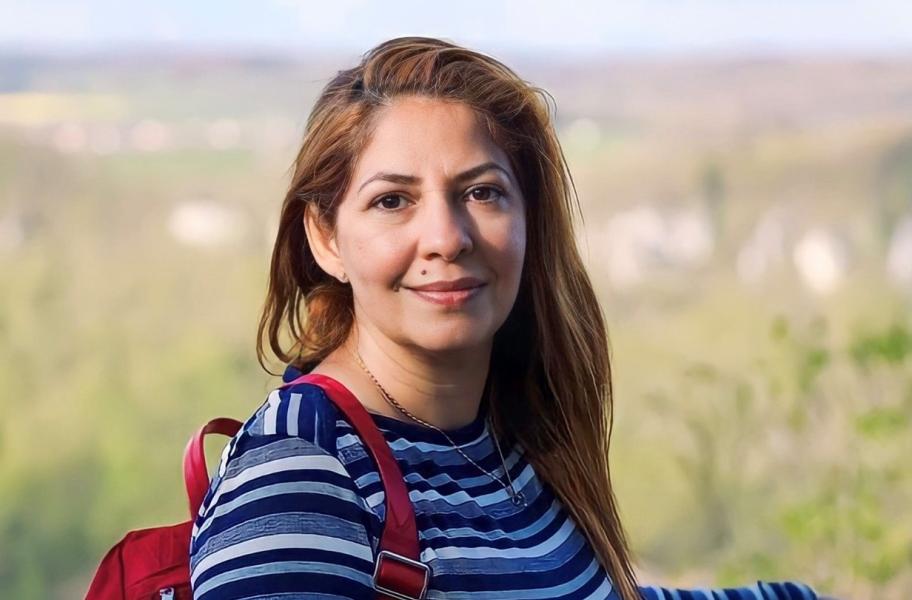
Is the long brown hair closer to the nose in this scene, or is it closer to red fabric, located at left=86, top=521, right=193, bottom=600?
the nose

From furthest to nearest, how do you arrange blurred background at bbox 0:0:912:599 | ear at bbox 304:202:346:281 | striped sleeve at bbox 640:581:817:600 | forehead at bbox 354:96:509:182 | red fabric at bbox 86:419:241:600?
blurred background at bbox 0:0:912:599 < striped sleeve at bbox 640:581:817:600 < ear at bbox 304:202:346:281 < forehead at bbox 354:96:509:182 < red fabric at bbox 86:419:241:600

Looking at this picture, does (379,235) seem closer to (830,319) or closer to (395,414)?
(395,414)

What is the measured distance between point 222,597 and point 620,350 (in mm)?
2427

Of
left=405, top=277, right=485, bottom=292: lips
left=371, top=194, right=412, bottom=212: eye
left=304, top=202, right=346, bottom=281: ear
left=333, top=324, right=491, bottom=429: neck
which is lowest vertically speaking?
left=333, top=324, right=491, bottom=429: neck

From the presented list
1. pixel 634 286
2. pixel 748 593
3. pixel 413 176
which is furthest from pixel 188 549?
pixel 634 286

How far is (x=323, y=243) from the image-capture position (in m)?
1.46

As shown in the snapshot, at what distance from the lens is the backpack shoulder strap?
3.80ft

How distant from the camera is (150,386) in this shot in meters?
3.27

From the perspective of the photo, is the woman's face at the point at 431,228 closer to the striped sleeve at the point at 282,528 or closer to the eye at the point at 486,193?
the eye at the point at 486,193

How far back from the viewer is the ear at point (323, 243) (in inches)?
57.0

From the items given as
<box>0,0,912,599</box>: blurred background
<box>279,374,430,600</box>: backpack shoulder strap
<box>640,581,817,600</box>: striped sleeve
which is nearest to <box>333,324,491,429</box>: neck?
<box>279,374,430,600</box>: backpack shoulder strap

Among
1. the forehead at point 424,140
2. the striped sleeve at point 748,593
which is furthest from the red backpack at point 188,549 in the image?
the striped sleeve at point 748,593

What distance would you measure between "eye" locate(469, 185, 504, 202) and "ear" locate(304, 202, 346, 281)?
166mm

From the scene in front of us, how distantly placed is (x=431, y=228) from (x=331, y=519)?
31 centimetres
